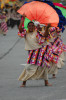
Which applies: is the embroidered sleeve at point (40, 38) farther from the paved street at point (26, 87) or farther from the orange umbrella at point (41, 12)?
the paved street at point (26, 87)

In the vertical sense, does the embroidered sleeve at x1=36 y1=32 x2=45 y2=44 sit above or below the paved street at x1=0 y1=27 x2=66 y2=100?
above

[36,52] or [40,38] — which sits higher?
[40,38]

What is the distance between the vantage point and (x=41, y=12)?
11172mm

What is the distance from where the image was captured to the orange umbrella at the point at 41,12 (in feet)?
36.4

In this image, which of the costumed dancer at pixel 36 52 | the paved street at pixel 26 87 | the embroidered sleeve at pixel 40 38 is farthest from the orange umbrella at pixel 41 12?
the paved street at pixel 26 87

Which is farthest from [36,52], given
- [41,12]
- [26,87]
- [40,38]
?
[41,12]

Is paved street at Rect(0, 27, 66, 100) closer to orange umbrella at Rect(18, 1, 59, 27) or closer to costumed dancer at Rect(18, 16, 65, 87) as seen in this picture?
costumed dancer at Rect(18, 16, 65, 87)

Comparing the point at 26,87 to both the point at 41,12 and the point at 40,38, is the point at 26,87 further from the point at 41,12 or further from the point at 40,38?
the point at 41,12

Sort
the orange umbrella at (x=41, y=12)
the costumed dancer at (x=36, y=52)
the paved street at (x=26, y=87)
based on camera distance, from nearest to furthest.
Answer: the paved street at (x=26, y=87) < the orange umbrella at (x=41, y=12) < the costumed dancer at (x=36, y=52)

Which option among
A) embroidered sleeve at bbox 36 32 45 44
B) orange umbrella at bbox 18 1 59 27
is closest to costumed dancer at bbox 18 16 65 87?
embroidered sleeve at bbox 36 32 45 44

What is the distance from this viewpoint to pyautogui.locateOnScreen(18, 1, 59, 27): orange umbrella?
36.4ft

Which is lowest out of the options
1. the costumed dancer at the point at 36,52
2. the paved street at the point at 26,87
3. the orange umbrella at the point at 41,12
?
the paved street at the point at 26,87

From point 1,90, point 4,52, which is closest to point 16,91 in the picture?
point 1,90

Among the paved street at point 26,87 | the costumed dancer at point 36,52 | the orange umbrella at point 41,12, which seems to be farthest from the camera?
the costumed dancer at point 36,52
